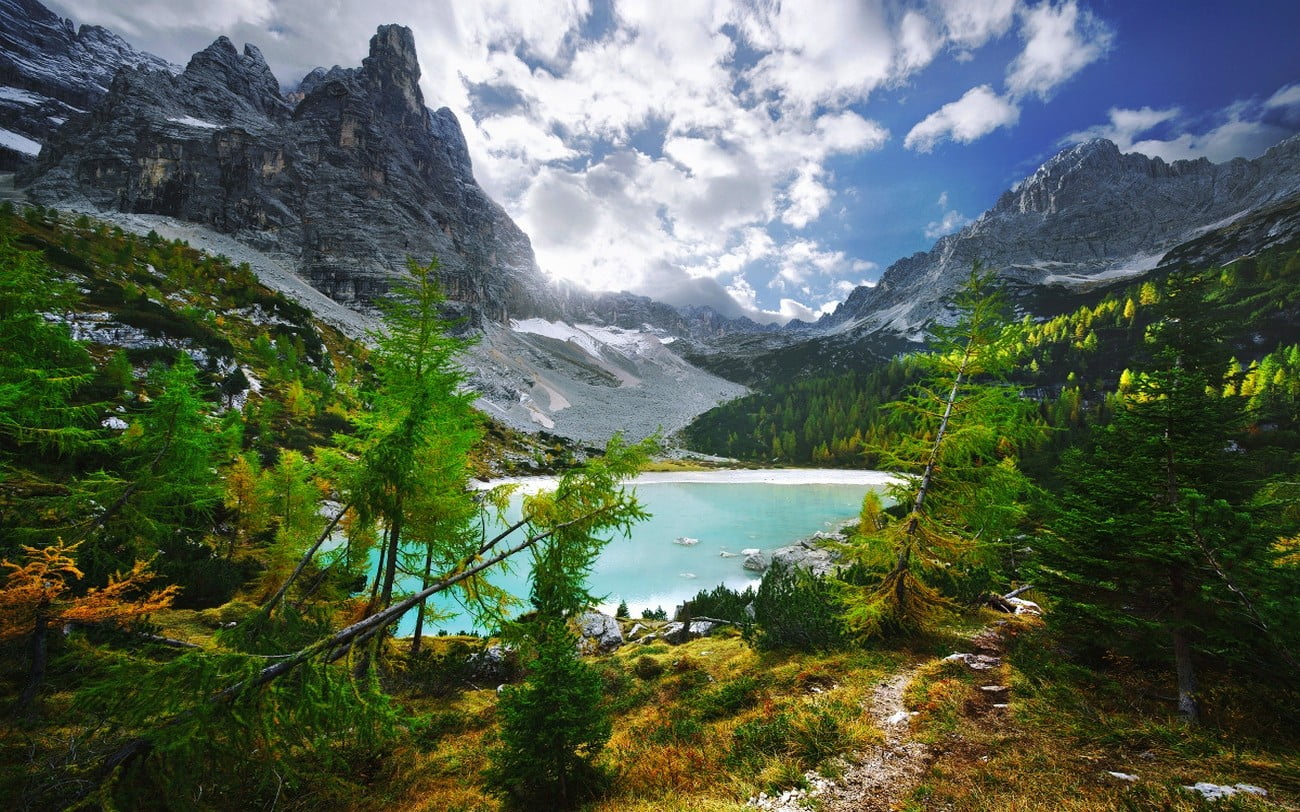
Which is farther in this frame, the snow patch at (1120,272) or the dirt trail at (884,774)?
the snow patch at (1120,272)

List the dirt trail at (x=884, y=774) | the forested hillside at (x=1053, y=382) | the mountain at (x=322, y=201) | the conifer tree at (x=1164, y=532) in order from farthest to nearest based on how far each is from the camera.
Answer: the mountain at (x=322, y=201) → the forested hillside at (x=1053, y=382) → the conifer tree at (x=1164, y=532) → the dirt trail at (x=884, y=774)

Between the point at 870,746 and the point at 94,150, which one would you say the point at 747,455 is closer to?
the point at 870,746

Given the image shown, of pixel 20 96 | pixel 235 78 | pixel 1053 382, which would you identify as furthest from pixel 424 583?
pixel 20 96

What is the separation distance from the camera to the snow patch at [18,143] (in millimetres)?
126938

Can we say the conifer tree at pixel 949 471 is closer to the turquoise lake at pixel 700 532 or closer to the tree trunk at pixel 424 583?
the turquoise lake at pixel 700 532

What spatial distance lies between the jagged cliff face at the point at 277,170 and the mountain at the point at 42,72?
30316 mm

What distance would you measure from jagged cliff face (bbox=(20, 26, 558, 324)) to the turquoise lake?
78.4 meters

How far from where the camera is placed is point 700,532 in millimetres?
36719

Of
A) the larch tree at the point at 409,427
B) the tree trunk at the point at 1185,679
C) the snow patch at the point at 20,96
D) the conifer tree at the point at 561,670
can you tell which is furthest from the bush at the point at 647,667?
the snow patch at the point at 20,96

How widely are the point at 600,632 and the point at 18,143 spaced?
231 metres

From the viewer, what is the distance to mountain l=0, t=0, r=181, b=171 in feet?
450

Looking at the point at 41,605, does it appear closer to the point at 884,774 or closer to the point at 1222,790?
the point at 884,774

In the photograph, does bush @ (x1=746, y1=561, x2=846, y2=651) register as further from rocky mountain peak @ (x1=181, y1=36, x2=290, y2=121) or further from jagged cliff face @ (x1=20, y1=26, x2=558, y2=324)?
rocky mountain peak @ (x1=181, y1=36, x2=290, y2=121)

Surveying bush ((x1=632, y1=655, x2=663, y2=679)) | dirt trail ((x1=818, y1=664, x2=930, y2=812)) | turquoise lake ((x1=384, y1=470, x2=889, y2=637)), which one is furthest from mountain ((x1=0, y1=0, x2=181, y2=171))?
dirt trail ((x1=818, y1=664, x2=930, y2=812))
